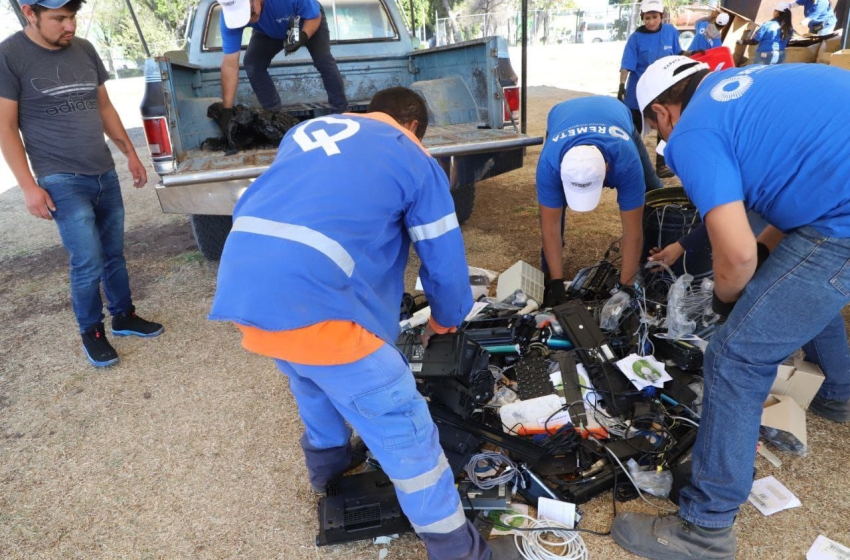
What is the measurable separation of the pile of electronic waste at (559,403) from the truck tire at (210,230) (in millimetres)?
1902

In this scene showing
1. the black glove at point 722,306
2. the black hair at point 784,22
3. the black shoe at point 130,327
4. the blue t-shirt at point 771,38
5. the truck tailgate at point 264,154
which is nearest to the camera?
the black glove at point 722,306

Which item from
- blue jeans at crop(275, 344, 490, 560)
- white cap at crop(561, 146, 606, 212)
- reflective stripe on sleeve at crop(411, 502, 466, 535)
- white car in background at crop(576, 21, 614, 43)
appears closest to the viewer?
blue jeans at crop(275, 344, 490, 560)

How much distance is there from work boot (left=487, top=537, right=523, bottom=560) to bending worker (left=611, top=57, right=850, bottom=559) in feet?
1.57

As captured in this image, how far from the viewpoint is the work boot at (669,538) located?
1.65 meters

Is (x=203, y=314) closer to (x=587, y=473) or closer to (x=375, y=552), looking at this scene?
(x=375, y=552)

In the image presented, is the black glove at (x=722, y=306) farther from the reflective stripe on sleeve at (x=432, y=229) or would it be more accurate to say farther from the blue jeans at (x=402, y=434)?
the blue jeans at (x=402, y=434)

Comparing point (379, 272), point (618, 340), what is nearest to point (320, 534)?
point (379, 272)

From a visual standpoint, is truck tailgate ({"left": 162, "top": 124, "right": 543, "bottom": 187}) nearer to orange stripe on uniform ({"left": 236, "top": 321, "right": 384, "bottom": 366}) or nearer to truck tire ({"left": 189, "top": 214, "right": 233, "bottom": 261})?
truck tire ({"left": 189, "top": 214, "right": 233, "bottom": 261})

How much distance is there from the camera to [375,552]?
1.82m

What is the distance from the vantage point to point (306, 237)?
134 centimetres

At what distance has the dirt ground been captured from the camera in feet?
6.11

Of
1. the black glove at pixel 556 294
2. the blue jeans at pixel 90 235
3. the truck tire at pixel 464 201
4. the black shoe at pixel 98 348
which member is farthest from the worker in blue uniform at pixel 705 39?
the black shoe at pixel 98 348

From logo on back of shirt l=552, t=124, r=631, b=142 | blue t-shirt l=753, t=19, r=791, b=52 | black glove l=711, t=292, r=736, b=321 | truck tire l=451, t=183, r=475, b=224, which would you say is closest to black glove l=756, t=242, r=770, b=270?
black glove l=711, t=292, r=736, b=321

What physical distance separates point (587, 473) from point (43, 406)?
2624mm
